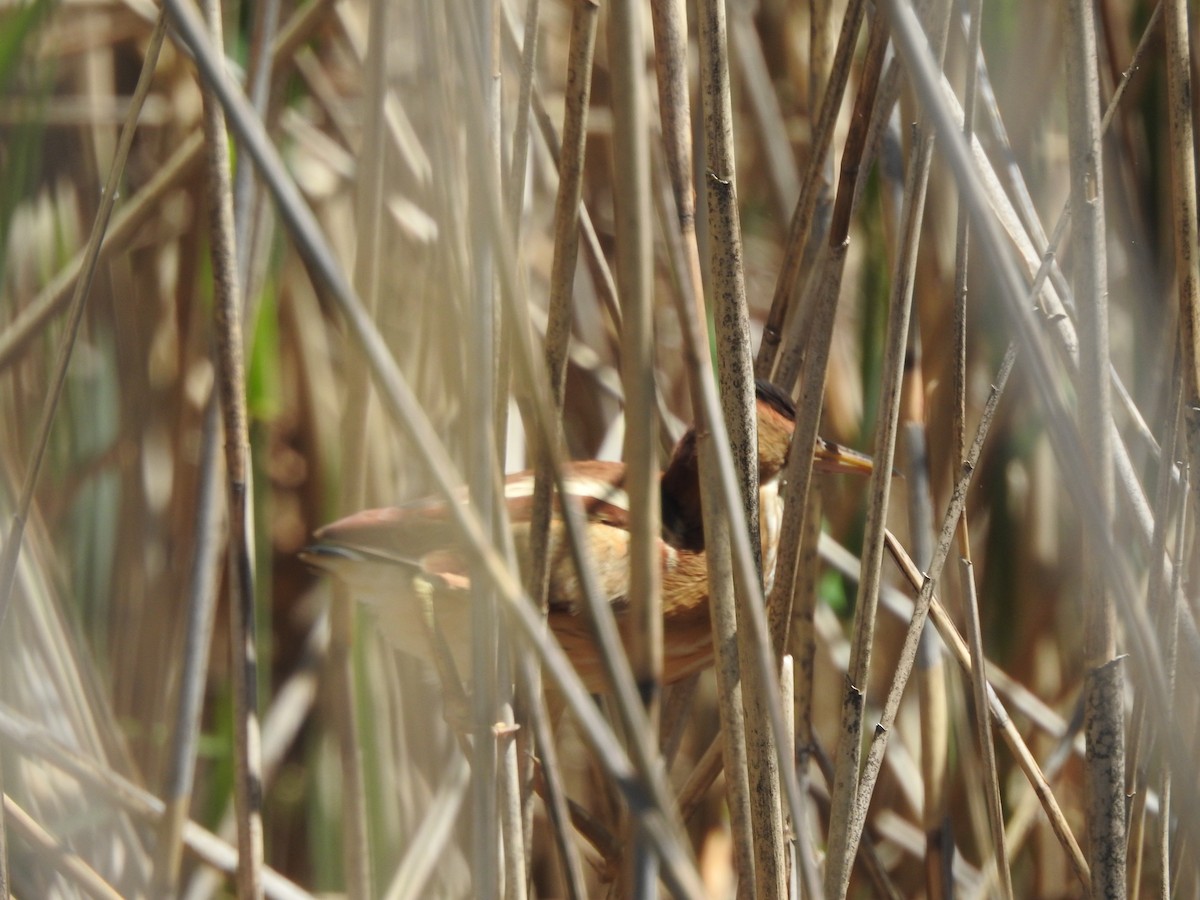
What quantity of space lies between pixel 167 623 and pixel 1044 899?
1.30 meters

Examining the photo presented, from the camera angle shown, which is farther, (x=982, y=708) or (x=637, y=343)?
(x=982, y=708)

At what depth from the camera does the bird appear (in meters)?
1.28

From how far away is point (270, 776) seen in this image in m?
1.79

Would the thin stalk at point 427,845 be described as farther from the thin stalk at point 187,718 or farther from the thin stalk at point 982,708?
the thin stalk at point 982,708

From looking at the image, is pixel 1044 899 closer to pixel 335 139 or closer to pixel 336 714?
pixel 336 714

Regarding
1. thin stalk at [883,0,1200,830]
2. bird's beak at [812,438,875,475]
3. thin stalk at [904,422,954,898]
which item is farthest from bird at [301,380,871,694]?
thin stalk at [883,0,1200,830]

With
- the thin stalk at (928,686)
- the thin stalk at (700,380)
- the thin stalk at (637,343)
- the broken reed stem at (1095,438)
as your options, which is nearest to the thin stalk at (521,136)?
the thin stalk at (700,380)

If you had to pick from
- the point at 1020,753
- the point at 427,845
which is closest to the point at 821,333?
the point at 1020,753

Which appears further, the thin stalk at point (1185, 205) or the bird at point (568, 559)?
the bird at point (568, 559)

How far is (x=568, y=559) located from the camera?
1439 millimetres

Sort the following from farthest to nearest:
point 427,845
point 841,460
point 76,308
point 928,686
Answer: point 841,460
point 427,845
point 928,686
point 76,308

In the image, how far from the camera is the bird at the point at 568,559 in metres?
1.28

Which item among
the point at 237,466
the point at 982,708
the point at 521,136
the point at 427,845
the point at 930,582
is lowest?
the point at 427,845

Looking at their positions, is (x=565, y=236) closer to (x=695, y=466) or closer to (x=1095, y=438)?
(x=1095, y=438)
